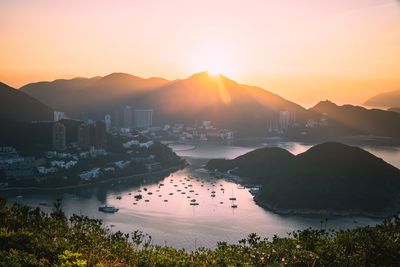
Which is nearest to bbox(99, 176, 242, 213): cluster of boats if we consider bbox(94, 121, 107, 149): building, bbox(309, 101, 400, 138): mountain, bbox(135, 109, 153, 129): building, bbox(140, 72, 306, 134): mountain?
bbox(94, 121, 107, 149): building

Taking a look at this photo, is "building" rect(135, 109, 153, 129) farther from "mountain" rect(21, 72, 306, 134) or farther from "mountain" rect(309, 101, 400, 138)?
"mountain" rect(309, 101, 400, 138)

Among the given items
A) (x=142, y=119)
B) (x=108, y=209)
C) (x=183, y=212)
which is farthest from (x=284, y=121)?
(x=108, y=209)

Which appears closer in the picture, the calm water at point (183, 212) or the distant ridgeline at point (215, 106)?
the calm water at point (183, 212)

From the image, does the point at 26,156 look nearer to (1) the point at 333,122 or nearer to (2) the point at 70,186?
(2) the point at 70,186

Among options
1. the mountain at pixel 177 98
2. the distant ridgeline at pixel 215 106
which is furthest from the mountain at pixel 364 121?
the mountain at pixel 177 98

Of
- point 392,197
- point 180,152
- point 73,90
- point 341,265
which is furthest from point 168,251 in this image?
point 73,90

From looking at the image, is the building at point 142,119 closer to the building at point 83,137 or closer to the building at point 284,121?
the building at point 284,121
